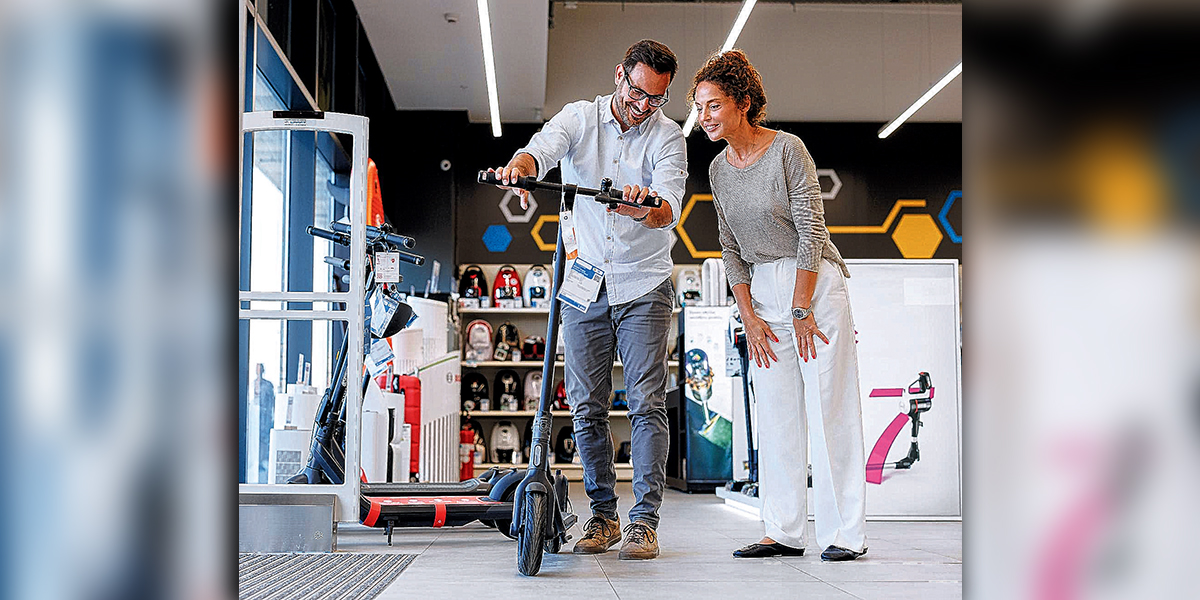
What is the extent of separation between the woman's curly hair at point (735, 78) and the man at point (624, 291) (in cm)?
13

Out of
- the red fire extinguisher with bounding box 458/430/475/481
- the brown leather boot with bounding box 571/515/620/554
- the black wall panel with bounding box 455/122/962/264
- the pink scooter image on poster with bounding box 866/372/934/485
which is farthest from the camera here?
the black wall panel with bounding box 455/122/962/264

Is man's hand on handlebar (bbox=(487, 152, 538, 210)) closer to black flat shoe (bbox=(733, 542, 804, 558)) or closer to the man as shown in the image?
the man

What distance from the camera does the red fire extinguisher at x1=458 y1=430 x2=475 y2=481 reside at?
8984mm

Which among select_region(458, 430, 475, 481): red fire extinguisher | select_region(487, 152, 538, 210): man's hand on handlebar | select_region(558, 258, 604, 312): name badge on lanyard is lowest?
select_region(458, 430, 475, 481): red fire extinguisher

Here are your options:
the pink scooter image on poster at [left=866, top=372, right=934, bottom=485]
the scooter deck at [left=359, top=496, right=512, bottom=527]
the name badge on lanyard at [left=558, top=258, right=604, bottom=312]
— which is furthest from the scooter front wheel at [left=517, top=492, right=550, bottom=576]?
the pink scooter image on poster at [left=866, top=372, right=934, bottom=485]

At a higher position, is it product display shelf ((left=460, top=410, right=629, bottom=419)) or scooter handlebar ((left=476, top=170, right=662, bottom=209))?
scooter handlebar ((left=476, top=170, right=662, bottom=209))

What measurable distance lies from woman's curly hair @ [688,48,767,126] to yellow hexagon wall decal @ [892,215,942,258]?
7868 millimetres

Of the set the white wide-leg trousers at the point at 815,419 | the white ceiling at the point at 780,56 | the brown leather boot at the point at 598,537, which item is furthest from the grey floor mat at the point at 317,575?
the white ceiling at the point at 780,56

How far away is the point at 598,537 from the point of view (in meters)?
3.25

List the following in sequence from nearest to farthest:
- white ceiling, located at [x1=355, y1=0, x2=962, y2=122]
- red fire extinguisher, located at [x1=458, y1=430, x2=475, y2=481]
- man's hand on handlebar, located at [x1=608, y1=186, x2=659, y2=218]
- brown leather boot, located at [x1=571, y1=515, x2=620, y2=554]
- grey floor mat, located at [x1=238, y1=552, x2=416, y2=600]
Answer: grey floor mat, located at [x1=238, y1=552, x2=416, y2=600] < man's hand on handlebar, located at [x1=608, y1=186, x2=659, y2=218] < brown leather boot, located at [x1=571, y1=515, x2=620, y2=554] < red fire extinguisher, located at [x1=458, y1=430, x2=475, y2=481] < white ceiling, located at [x1=355, y1=0, x2=962, y2=122]

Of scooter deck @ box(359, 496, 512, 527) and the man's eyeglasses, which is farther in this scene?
scooter deck @ box(359, 496, 512, 527)

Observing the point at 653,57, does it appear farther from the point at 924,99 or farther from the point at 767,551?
the point at 924,99
